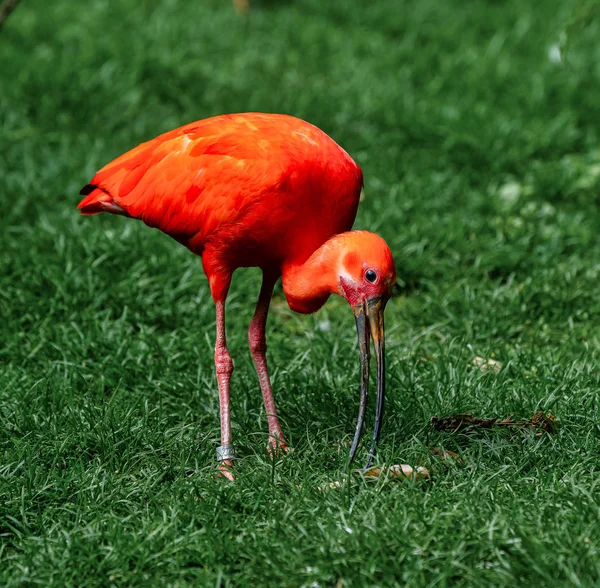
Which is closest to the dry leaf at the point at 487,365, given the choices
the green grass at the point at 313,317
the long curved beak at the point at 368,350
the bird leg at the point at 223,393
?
the green grass at the point at 313,317

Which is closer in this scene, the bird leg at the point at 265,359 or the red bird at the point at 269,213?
the red bird at the point at 269,213

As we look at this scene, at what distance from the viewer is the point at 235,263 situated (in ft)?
13.3

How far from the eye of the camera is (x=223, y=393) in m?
4.11

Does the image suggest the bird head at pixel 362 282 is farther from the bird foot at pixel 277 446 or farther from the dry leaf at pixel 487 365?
the dry leaf at pixel 487 365

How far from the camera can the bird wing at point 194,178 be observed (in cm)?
382

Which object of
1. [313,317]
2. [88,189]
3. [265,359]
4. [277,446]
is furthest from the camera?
[313,317]

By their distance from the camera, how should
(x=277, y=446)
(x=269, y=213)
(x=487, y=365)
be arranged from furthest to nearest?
1. (x=487, y=365)
2. (x=277, y=446)
3. (x=269, y=213)

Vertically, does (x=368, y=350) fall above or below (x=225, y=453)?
above

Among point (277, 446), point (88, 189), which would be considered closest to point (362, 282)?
point (277, 446)

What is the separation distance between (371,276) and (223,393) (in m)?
0.91

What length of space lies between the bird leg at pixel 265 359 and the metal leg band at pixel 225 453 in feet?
0.53

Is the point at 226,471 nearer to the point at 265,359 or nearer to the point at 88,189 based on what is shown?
the point at 265,359

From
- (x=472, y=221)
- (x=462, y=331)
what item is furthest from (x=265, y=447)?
(x=472, y=221)

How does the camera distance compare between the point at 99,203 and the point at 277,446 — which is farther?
the point at 99,203
